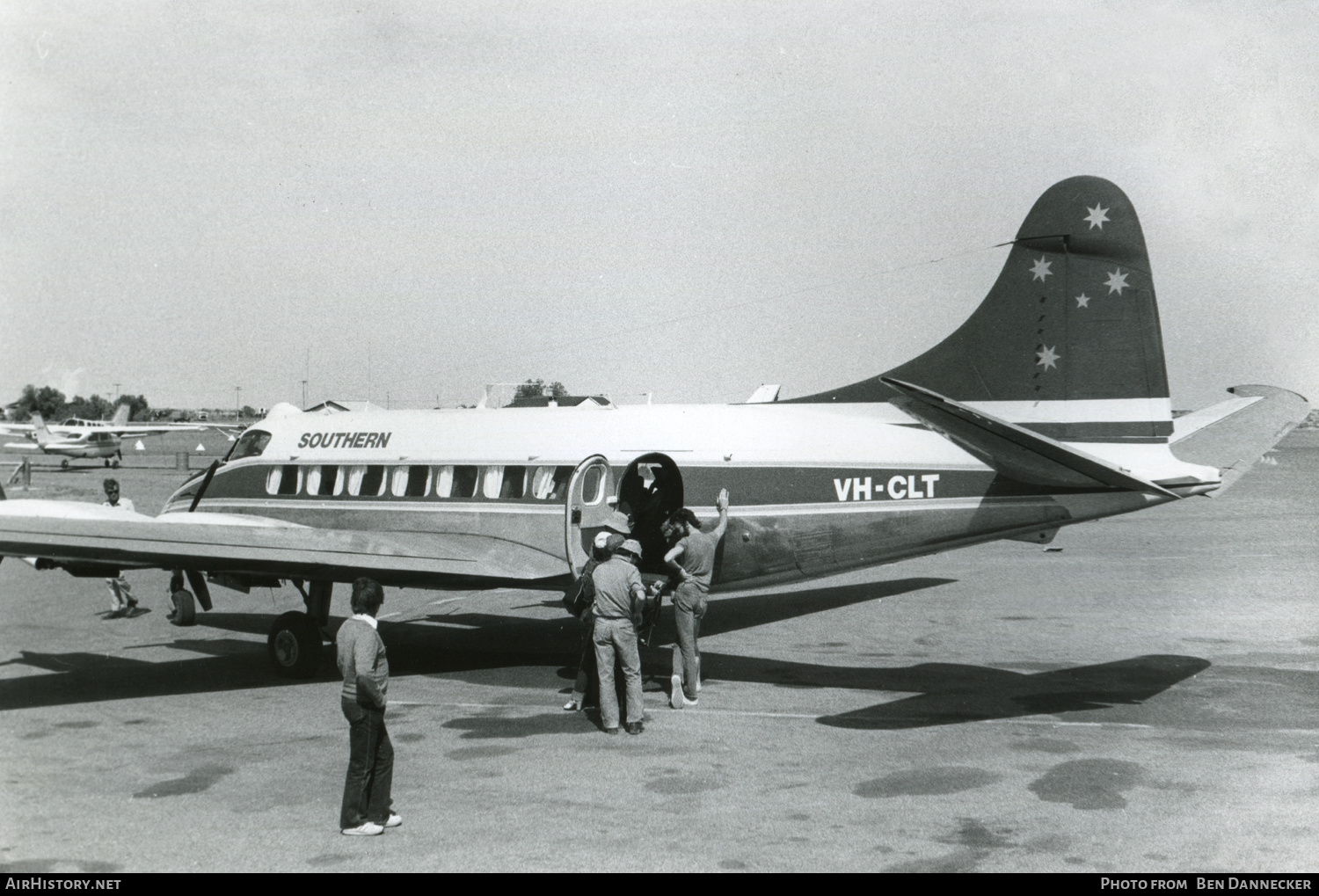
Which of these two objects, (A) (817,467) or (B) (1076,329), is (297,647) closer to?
(A) (817,467)

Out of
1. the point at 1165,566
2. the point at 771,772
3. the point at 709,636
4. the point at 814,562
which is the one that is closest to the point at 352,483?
the point at 709,636

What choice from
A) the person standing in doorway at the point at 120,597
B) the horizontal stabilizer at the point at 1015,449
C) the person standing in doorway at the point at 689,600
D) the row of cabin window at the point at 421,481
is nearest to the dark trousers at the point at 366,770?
the person standing in doorway at the point at 689,600

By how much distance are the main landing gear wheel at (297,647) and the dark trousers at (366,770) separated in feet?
21.6

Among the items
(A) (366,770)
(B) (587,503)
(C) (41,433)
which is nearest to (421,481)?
(B) (587,503)

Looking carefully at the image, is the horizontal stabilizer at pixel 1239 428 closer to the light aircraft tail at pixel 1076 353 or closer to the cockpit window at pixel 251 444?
the light aircraft tail at pixel 1076 353

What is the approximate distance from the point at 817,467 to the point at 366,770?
761 cm

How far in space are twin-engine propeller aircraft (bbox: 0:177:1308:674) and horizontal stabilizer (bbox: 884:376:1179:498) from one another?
3cm

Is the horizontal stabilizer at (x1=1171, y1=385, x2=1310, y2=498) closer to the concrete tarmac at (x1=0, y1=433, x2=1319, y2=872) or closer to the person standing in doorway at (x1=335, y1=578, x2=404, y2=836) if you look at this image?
the concrete tarmac at (x1=0, y1=433, x2=1319, y2=872)

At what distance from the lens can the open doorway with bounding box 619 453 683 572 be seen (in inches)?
587

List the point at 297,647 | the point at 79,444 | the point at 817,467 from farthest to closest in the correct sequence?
the point at 79,444 < the point at 297,647 < the point at 817,467

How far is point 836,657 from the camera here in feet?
50.4

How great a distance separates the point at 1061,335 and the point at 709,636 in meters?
7.49

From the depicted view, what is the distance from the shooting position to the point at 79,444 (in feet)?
216

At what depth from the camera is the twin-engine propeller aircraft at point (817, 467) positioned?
40.7ft
